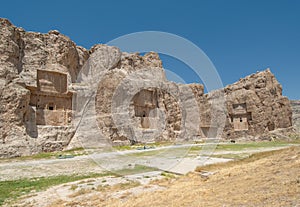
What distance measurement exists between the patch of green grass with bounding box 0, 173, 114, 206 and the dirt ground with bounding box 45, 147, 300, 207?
223 centimetres

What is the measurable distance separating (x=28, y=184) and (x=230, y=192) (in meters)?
8.18

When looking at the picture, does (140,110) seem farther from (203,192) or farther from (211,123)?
(203,192)

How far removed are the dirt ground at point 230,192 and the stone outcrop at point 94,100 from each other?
17.8m

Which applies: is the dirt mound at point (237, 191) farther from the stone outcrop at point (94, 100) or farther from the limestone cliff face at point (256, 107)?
the limestone cliff face at point (256, 107)

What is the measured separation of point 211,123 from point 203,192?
48.3 meters

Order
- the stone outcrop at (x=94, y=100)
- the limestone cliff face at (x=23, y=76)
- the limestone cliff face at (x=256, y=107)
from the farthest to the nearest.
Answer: the limestone cliff face at (x=256, y=107) < the stone outcrop at (x=94, y=100) < the limestone cliff face at (x=23, y=76)

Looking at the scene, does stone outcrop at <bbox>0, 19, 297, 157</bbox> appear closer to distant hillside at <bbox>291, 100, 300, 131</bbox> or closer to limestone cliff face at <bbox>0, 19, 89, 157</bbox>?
limestone cliff face at <bbox>0, 19, 89, 157</bbox>

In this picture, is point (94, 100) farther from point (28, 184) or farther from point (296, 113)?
point (296, 113)

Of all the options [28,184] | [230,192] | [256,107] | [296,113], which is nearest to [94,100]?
[28,184]

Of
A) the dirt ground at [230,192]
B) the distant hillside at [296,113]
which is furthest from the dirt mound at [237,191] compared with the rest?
the distant hillside at [296,113]

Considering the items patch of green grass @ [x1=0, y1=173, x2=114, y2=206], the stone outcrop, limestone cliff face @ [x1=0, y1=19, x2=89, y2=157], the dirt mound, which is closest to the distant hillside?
the stone outcrop

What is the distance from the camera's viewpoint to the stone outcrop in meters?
24.4

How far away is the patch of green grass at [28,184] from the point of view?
8.52 meters

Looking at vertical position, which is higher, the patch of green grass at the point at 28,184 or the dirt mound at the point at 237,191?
the dirt mound at the point at 237,191
